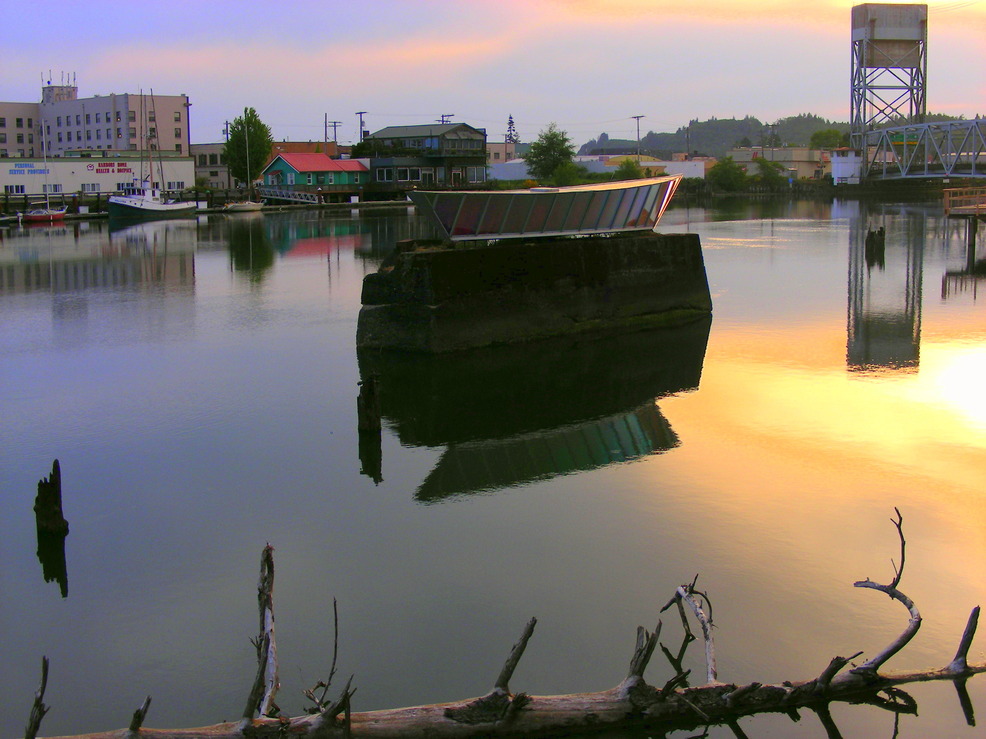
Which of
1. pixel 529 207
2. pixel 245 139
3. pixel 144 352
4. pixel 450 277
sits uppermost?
pixel 245 139

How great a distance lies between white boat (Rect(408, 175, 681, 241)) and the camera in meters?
19.9

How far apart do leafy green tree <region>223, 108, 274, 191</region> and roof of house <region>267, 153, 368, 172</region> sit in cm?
330

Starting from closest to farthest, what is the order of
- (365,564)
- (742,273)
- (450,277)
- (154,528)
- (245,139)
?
(365,564) → (154,528) → (450,277) → (742,273) → (245,139)

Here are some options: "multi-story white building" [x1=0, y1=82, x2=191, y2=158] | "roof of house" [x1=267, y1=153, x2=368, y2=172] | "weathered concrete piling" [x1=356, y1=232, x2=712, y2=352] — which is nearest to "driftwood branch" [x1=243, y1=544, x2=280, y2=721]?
"weathered concrete piling" [x1=356, y1=232, x2=712, y2=352]

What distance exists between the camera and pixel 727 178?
109 m

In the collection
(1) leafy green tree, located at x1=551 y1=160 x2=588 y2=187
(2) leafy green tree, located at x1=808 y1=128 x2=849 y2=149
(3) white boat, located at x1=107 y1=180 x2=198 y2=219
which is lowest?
(3) white boat, located at x1=107 y1=180 x2=198 y2=219

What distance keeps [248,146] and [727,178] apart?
47619mm

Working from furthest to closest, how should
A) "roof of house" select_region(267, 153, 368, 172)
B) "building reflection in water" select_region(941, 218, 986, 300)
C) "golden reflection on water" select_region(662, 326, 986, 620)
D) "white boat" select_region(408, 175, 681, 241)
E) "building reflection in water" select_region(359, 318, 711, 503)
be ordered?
"roof of house" select_region(267, 153, 368, 172) → "building reflection in water" select_region(941, 218, 986, 300) → "white boat" select_region(408, 175, 681, 241) → "building reflection in water" select_region(359, 318, 711, 503) → "golden reflection on water" select_region(662, 326, 986, 620)

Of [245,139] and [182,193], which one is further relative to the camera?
[245,139]

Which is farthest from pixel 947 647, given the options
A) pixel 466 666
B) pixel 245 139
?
pixel 245 139

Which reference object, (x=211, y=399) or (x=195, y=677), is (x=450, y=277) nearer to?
(x=211, y=399)

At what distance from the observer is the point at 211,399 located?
646 inches

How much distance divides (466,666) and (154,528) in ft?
14.4

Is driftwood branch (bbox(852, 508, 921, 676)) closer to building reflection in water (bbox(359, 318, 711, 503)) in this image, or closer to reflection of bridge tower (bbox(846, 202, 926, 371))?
building reflection in water (bbox(359, 318, 711, 503))
